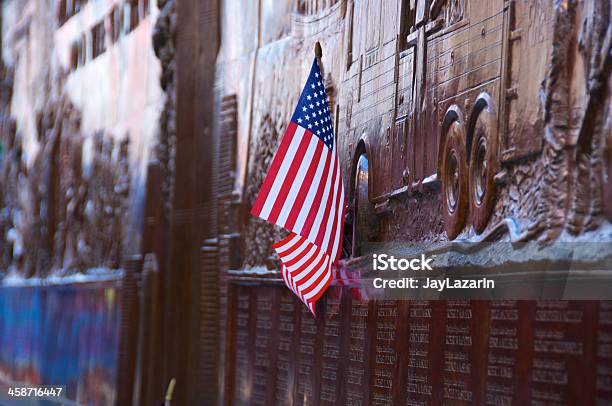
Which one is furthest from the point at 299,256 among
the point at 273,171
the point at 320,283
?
the point at 273,171

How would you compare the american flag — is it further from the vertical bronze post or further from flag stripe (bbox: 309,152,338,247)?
the vertical bronze post

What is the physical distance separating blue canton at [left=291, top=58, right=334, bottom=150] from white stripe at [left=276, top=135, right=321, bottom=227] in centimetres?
11

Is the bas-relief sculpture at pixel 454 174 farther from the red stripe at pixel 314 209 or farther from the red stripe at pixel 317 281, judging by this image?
the red stripe at pixel 314 209

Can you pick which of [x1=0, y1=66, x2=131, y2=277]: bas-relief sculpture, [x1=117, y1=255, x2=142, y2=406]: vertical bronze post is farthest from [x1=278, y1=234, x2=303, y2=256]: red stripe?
[x1=0, y1=66, x2=131, y2=277]: bas-relief sculpture

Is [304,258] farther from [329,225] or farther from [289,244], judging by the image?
[329,225]

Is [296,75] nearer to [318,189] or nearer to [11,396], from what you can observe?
[318,189]

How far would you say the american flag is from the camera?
888 centimetres

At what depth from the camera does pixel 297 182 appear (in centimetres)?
898

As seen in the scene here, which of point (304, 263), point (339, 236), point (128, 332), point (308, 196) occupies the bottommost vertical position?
point (128, 332)

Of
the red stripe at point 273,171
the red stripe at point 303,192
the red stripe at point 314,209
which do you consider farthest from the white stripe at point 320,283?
the red stripe at point 273,171

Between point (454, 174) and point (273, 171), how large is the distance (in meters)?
1.54

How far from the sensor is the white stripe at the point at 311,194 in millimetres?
8969

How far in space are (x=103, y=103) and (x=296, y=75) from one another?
24.3 ft

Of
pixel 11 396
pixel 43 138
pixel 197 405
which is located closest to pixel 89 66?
pixel 43 138
